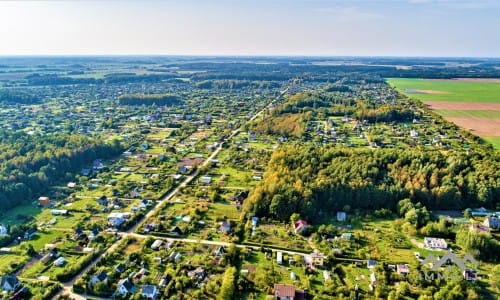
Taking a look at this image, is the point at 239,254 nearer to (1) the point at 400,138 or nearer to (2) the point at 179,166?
(2) the point at 179,166

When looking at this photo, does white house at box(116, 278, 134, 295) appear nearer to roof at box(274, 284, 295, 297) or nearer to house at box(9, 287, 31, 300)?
house at box(9, 287, 31, 300)

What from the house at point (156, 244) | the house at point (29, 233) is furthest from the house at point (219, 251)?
the house at point (29, 233)

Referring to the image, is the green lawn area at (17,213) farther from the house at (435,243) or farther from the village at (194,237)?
the house at (435,243)

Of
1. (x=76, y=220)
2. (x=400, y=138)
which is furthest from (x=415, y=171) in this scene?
(x=76, y=220)

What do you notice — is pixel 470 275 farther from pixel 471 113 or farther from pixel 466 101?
pixel 466 101

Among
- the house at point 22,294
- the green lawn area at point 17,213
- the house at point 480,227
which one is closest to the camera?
the house at point 22,294
